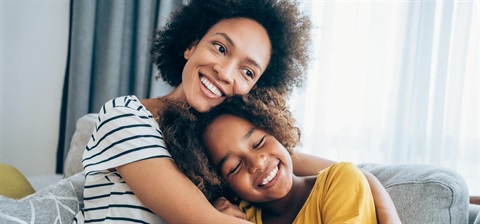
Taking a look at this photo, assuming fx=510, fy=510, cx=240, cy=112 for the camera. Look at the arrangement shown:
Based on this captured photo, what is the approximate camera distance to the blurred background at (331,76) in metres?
2.34

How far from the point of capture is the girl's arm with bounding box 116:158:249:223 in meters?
1.14

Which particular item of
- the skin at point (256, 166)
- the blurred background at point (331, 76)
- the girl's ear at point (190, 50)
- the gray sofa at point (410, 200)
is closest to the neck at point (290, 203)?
the skin at point (256, 166)

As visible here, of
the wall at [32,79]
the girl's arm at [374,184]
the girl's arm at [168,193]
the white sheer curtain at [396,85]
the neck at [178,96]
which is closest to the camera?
the girl's arm at [168,193]

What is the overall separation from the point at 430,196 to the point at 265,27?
26.0 inches

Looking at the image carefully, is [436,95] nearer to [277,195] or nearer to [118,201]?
[277,195]

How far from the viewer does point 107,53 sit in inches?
112

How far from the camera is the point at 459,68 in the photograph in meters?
2.33

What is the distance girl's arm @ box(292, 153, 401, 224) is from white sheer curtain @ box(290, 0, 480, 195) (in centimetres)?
70

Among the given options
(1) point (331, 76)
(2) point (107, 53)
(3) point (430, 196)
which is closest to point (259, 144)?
(3) point (430, 196)

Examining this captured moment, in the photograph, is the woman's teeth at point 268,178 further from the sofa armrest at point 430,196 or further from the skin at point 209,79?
the sofa armrest at point 430,196

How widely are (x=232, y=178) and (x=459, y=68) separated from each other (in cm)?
148

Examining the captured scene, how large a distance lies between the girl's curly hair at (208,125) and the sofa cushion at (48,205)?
32cm

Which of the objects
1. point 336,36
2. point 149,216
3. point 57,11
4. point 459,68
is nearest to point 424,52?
point 459,68

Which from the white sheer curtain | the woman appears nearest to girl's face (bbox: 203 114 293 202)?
the woman
